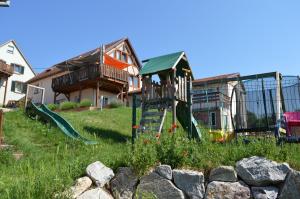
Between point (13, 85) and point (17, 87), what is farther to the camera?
point (17, 87)

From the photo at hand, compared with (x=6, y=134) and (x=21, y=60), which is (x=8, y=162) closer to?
(x=6, y=134)

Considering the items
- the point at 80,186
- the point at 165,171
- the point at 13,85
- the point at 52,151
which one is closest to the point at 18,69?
the point at 13,85

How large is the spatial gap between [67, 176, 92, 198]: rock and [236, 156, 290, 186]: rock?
2.24m

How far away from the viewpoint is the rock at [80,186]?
480cm

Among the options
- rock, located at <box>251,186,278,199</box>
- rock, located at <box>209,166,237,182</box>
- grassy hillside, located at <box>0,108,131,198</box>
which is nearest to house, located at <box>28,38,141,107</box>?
grassy hillside, located at <box>0,108,131,198</box>

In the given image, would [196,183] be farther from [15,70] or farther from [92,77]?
[15,70]

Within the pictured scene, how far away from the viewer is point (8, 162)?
8.06m

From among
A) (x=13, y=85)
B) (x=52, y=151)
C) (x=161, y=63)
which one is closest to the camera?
(x=52, y=151)

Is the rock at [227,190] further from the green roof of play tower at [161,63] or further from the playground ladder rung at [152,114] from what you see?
the green roof of play tower at [161,63]

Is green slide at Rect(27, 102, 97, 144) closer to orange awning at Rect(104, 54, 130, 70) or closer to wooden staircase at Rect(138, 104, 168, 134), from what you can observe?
wooden staircase at Rect(138, 104, 168, 134)

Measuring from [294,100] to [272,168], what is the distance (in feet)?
10.4

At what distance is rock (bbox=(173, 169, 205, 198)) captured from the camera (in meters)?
4.90

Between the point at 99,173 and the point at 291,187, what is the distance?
279cm

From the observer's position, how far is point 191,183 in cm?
494
